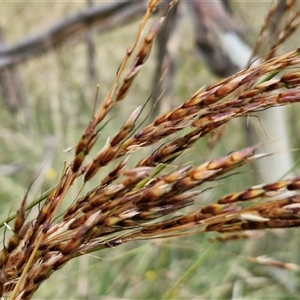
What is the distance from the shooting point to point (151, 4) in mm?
307

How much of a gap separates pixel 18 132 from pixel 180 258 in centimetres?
98

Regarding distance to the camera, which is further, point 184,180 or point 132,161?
point 132,161

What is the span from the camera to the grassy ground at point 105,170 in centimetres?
103

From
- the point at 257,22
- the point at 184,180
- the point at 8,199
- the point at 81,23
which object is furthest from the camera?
the point at 257,22

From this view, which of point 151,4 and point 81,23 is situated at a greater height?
point 81,23

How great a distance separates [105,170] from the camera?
1.67 metres

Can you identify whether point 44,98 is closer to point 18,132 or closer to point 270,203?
point 18,132

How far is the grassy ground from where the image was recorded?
103 centimetres

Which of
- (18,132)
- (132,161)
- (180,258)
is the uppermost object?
(18,132)

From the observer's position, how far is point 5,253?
0.26m

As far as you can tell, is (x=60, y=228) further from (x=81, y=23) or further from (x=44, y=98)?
(x=44, y=98)

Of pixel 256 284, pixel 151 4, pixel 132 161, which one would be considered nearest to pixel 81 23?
pixel 132 161

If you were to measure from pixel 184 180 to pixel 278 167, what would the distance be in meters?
1.05

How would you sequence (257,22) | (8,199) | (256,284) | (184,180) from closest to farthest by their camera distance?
(184,180)
(256,284)
(8,199)
(257,22)
